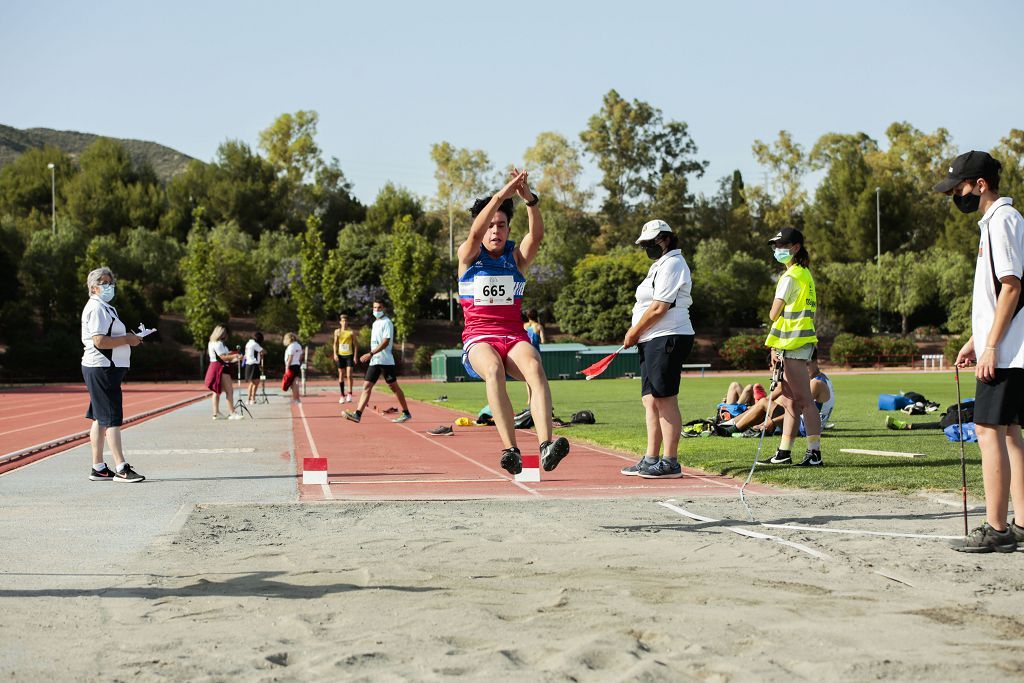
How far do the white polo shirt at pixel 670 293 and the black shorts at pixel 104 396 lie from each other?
4.81 meters

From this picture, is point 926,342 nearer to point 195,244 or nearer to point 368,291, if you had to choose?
point 368,291

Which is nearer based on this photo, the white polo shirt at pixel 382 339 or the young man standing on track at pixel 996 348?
the young man standing on track at pixel 996 348

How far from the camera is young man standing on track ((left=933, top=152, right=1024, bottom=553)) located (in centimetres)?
564

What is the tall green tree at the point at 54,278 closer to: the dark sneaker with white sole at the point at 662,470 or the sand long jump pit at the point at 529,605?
the dark sneaker with white sole at the point at 662,470

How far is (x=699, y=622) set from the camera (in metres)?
4.21

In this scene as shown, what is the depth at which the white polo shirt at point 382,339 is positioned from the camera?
1694 centimetres

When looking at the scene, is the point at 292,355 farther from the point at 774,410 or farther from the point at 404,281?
the point at 404,281

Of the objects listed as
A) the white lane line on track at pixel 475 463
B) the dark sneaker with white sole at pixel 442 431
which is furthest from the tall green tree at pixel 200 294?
the dark sneaker with white sole at pixel 442 431

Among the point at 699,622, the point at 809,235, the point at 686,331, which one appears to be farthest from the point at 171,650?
the point at 809,235

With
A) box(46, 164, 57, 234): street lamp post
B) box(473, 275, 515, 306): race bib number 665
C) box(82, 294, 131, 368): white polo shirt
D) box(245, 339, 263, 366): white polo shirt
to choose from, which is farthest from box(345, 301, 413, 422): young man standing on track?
box(46, 164, 57, 234): street lamp post

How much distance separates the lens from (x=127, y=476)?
9320 millimetres

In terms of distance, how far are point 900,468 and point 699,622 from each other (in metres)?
5.91

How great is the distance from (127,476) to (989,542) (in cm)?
707

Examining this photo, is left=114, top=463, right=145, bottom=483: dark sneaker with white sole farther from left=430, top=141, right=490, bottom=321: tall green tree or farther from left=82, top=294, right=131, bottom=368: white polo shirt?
left=430, top=141, right=490, bottom=321: tall green tree
